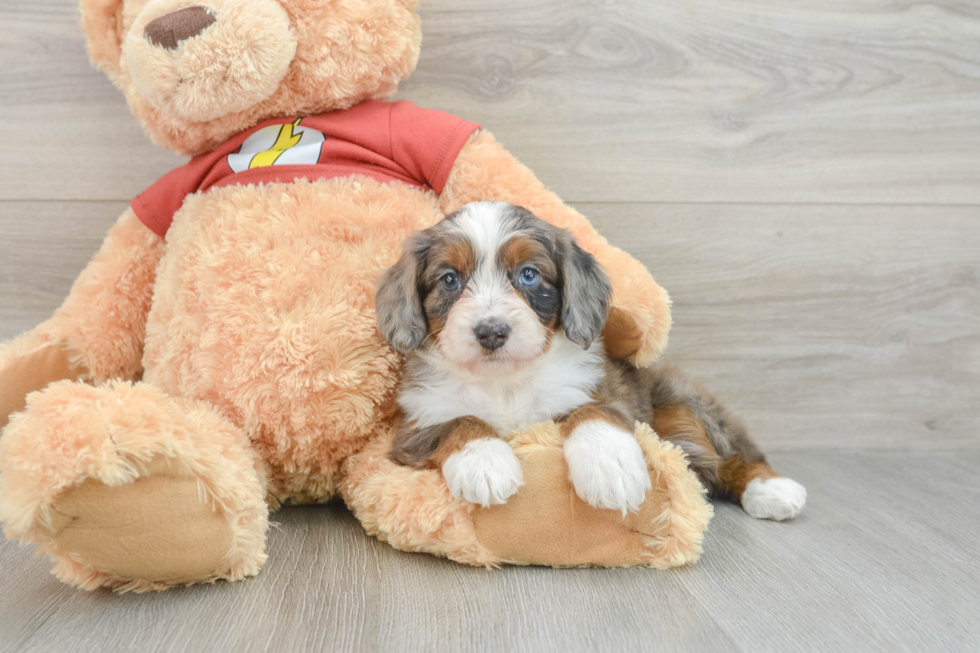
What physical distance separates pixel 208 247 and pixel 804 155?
215 centimetres

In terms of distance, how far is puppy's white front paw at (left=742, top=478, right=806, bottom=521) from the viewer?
202 centimetres

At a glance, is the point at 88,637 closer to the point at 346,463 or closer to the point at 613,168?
the point at 346,463

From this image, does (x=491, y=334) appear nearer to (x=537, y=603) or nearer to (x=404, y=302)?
(x=404, y=302)

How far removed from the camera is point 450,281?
1821 mm

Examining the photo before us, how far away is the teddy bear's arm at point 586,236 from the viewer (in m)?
1.93

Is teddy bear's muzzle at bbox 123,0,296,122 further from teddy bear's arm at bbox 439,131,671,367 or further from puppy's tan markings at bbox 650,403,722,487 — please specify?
puppy's tan markings at bbox 650,403,722,487

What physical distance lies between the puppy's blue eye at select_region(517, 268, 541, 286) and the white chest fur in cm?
17

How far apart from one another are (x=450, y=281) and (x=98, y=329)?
1141mm

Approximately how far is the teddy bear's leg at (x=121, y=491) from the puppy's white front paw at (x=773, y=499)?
143 cm

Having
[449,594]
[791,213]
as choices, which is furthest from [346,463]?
[791,213]

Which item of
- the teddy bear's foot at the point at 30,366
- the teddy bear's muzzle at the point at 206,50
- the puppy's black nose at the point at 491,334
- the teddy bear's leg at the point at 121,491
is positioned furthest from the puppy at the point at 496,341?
the teddy bear's foot at the point at 30,366

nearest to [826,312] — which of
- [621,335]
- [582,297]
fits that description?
[621,335]

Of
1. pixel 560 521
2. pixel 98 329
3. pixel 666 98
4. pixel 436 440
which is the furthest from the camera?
pixel 666 98

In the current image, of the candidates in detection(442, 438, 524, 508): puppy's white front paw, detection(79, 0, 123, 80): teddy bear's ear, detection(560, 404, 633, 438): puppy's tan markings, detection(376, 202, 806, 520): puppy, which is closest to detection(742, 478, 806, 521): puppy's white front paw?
detection(376, 202, 806, 520): puppy
